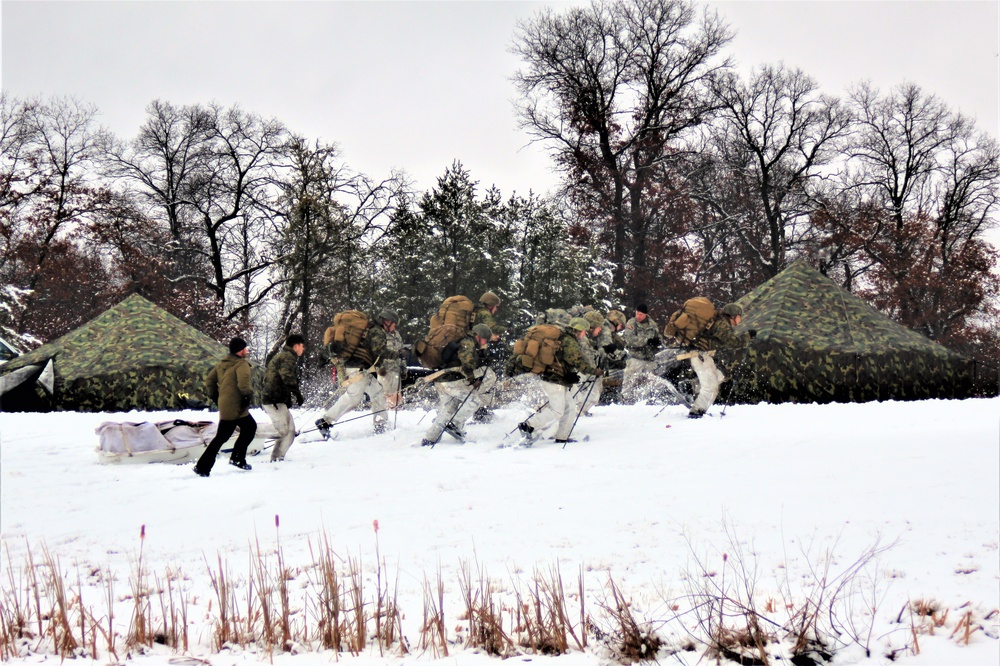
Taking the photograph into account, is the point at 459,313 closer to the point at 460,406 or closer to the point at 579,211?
the point at 460,406

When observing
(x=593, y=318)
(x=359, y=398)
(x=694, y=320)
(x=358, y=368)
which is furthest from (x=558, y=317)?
(x=359, y=398)

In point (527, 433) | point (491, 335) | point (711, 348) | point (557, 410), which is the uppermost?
point (491, 335)

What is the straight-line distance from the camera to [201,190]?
89.7ft

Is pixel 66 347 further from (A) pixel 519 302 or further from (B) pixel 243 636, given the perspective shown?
(B) pixel 243 636

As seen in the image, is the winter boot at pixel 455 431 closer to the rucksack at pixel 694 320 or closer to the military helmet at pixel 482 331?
the military helmet at pixel 482 331

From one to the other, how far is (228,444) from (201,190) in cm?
1914

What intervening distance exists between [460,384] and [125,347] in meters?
8.11

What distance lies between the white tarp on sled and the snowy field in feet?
0.81

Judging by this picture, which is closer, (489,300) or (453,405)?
(453,405)

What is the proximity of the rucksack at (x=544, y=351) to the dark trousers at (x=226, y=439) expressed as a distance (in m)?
3.16

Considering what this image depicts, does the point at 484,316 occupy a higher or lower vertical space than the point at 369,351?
higher

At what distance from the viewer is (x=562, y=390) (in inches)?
399

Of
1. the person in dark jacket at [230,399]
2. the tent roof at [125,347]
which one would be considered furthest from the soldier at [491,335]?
the tent roof at [125,347]

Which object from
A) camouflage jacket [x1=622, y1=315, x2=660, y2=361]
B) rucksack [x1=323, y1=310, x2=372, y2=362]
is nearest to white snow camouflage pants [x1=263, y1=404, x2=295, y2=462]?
rucksack [x1=323, y1=310, x2=372, y2=362]
